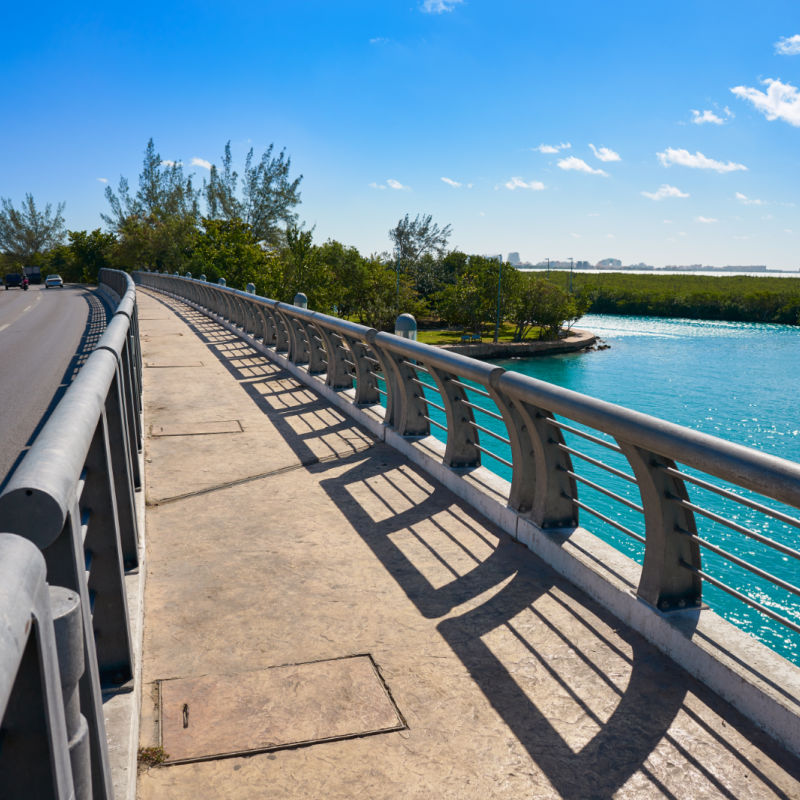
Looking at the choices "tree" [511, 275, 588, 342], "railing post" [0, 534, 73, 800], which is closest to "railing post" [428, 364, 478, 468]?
"railing post" [0, 534, 73, 800]

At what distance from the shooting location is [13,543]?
3.46ft

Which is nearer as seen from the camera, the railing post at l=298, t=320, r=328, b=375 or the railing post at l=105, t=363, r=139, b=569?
the railing post at l=105, t=363, r=139, b=569

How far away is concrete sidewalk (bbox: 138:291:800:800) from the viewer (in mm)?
2428

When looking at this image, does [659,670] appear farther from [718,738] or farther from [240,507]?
[240,507]

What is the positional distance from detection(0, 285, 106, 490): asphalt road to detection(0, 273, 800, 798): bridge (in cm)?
50

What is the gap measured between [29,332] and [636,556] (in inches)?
729

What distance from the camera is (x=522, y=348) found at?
71062mm

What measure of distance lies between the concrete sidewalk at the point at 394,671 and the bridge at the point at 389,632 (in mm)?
12

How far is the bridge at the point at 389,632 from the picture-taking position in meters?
1.67

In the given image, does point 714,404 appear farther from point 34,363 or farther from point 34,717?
point 34,717

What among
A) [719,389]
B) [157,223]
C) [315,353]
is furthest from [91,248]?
[315,353]

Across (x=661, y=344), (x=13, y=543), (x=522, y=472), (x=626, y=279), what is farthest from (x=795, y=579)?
(x=626, y=279)

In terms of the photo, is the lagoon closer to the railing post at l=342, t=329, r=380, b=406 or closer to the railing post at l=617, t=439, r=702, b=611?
the railing post at l=342, t=329, r=380, b=406

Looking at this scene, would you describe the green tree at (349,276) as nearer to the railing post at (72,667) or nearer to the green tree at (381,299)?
the green tree at (381,299)
